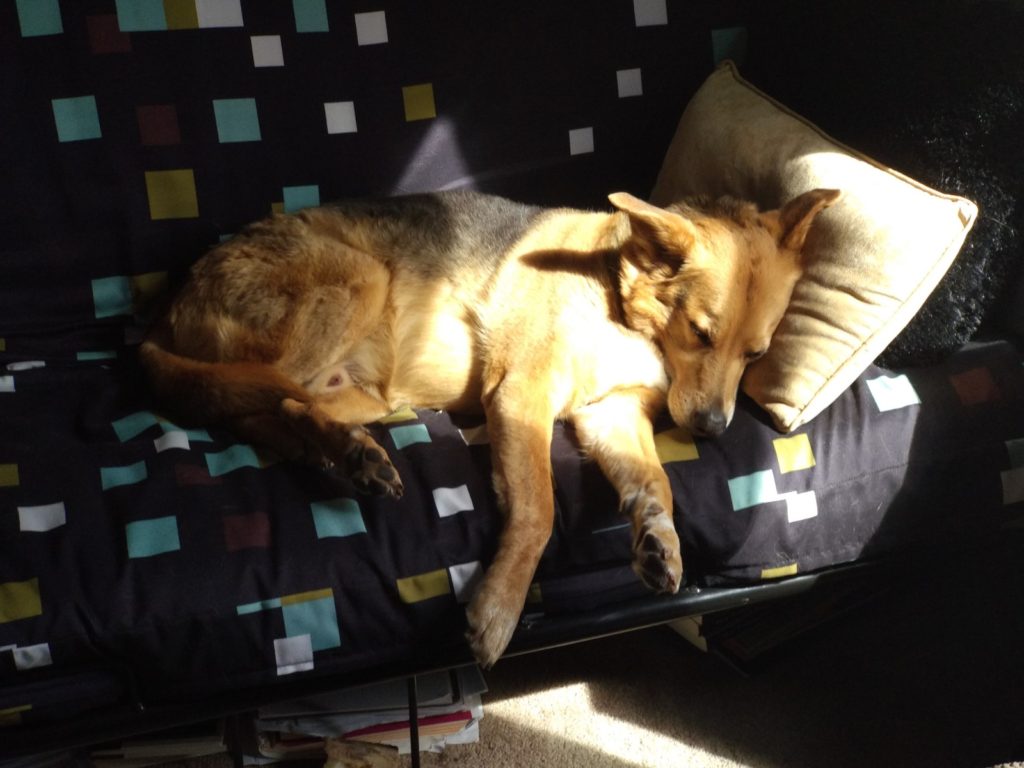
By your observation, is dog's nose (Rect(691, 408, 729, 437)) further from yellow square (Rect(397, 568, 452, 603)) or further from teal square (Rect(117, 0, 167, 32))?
teal square (Rect(117, 0, 167, 32))

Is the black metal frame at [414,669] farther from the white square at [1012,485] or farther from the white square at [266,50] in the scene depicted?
the white square at [266,50]

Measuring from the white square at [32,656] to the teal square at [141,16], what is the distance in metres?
1.70

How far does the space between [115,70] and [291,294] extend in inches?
34.7

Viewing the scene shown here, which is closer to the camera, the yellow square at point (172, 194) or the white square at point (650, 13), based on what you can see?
the yellow square at point (172, 194)

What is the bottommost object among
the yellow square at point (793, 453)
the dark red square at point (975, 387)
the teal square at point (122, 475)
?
the yellow square at point (793, 453)

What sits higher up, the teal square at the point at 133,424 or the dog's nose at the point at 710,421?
the teal square at the point at 133,424

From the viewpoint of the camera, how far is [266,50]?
2.65 metres

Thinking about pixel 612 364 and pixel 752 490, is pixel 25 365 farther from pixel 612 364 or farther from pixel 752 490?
pixel 752 490

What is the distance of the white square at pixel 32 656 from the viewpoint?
175 cm

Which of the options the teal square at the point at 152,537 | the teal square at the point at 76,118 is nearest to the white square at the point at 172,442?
the teal square at the point at 152,537

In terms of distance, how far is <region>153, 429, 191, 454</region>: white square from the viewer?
2.14m

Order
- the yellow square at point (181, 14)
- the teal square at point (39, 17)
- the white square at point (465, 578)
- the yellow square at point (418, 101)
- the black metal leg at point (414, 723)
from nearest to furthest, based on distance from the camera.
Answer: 1. the white square at point (465, 578)
2. the black metal leg at point (414, 723)
3. the teal square at point (39, 17)
4. the yellow square at point (181, 14)
5. the yellow square at point (418, 101)

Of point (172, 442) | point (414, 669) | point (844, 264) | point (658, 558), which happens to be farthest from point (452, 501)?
point (844, 264)

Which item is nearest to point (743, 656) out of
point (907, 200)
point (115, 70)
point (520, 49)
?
point (907, 200)
